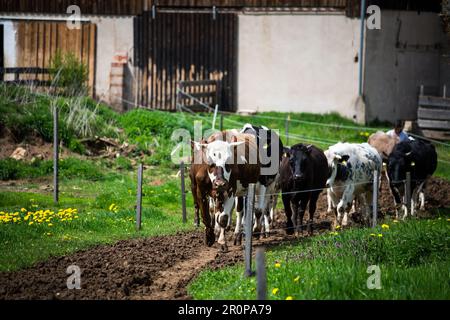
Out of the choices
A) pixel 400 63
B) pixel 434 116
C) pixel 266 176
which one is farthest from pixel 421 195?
pixel 400 63

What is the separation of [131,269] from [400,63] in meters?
19.9

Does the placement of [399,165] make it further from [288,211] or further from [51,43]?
[51,43]

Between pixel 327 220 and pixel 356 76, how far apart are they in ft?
38.3

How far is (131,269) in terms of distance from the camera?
13.8 meters

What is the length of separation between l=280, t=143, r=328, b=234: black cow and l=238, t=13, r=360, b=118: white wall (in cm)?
1229

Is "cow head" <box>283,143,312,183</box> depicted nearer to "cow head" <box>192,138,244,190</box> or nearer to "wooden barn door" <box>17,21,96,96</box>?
"cow head" <box>192,138,244,190</box>

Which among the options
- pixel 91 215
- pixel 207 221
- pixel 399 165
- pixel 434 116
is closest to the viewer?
pixel 207 221

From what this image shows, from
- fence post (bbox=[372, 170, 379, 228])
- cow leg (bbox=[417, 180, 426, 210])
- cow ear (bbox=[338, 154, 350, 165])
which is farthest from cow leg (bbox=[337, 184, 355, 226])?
cow leg (bbox=[417, 180, 426, 210])

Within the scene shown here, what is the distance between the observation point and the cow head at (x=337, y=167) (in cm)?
1961

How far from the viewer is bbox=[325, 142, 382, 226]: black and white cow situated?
19469 mm

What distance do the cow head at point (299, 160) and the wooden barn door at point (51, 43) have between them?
50.3 feet

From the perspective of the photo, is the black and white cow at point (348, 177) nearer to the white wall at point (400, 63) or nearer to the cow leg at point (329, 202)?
the cow leg at point (329, 202)

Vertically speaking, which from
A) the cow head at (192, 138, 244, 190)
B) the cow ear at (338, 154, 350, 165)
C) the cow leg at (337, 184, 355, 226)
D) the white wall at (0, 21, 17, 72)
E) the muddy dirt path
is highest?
the white wall at (0, 21, 17, 72)
